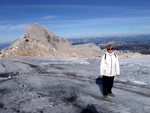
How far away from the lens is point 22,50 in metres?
28.9

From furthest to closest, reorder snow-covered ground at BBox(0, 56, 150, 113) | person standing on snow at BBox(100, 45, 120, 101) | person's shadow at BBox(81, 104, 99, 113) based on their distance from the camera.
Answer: person standing on snow at BBox(100, 45, 120, 101) → snow-covered ground at BBox(0, 56, 150, 113) → person's shadow at BBox(81, 104, 99, 113)

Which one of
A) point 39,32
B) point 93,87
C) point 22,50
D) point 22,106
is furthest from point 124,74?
point 39,32

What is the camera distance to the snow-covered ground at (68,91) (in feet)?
28.6

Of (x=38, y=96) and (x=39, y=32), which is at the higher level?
(x=39, y=32)

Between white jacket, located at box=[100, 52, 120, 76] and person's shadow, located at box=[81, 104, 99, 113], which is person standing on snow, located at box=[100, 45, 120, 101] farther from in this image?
person's shadow, located at box=[81, 104, 99, 113]

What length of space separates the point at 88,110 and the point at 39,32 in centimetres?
4771

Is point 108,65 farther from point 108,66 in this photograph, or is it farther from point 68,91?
point 68,91

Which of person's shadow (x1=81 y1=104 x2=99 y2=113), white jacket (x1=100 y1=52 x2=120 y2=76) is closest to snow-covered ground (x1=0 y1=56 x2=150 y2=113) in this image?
person's shadow (x1=81 y1=104 x2=99 y2=113)

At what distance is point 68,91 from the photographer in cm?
1094

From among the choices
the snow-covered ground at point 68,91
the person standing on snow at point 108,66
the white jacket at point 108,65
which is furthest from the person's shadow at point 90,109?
the white jacket at point 108,65

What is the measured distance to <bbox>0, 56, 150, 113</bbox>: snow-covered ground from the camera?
28.6 feet

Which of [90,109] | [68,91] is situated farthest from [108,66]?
[68,91]

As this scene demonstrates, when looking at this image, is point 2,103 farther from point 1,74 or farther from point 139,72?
point 139,72

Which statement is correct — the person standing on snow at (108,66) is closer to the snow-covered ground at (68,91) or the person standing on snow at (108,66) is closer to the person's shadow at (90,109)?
the snow-covered ground at (68,91)
